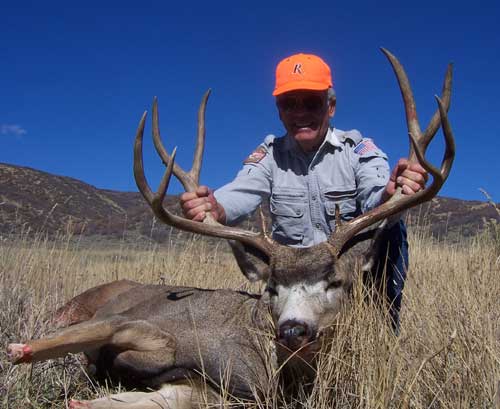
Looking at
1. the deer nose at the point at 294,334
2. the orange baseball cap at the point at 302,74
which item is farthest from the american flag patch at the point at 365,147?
the deer nose at the point at 294,334

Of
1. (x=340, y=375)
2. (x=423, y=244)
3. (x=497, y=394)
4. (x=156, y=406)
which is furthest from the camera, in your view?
(x=423, y=244)

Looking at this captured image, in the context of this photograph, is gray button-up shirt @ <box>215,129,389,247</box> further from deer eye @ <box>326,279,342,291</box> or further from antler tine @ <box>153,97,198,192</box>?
deer eye @ <box>326,279,342,291</box>

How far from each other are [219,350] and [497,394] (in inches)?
66.5

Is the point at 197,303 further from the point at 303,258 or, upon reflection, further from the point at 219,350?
the point at 303,258

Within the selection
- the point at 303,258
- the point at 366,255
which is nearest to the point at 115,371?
the point at 303,258

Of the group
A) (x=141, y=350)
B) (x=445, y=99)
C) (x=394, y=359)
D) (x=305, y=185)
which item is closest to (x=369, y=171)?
(x=305, y=185)

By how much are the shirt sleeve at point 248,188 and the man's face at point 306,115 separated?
0.35 metres

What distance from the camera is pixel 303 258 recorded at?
3.92m

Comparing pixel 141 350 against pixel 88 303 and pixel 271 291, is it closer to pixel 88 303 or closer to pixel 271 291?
pixel 271 291

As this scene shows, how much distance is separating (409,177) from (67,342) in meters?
2.30

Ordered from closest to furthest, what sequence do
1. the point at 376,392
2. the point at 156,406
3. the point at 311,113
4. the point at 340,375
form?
the point at 376,392, the point at 340,375, the point at 156,406, the point at 311,113

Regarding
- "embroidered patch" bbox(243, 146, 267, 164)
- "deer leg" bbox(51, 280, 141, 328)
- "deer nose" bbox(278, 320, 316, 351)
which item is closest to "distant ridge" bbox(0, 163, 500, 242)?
"deer leg" bbox(51, 280, 141, 328)

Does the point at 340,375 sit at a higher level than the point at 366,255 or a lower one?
lower

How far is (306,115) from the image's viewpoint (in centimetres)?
530
